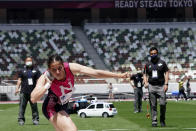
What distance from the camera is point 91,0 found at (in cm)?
6116

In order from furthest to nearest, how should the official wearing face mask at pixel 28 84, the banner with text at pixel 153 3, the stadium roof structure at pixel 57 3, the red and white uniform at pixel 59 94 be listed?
the banner with text at pixel 153 3 → the stadium roof structure at pixel 57 3 → the official wearing face mask at pixel 28 84 → the red and white uniform at pixel 59 94

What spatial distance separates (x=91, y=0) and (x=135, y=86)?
121 ft

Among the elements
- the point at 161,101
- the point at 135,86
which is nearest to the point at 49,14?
the point at 135,86

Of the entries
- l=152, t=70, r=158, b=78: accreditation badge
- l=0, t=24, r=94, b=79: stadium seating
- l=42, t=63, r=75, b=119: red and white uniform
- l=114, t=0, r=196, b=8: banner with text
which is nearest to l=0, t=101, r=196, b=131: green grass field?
l=152, t=70, r=158, b=78: accreditation badge

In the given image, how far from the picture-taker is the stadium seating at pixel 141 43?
5488 cm

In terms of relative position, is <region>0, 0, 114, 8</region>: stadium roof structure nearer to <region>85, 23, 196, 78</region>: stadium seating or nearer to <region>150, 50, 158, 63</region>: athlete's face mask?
<region>85, 23, 196, 78</region>: stadium seating

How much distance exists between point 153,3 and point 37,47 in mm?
14884

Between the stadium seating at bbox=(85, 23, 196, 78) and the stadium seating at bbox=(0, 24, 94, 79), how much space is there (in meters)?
2.28

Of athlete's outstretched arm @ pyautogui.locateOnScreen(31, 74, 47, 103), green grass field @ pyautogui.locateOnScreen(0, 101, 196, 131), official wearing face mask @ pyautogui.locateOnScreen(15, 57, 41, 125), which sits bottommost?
green grass field @ pyautogui.locateOnScreen(0, 101, 196, 131)

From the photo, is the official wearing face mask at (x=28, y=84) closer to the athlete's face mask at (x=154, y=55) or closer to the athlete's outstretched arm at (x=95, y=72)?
the athlete's face mask at (x=154, y=55)

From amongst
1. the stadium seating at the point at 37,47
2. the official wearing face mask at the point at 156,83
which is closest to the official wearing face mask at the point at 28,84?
the official wearing face mask at the point at 156,83

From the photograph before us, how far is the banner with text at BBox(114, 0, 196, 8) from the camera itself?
6141 centimetres

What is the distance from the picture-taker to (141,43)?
5800 cm

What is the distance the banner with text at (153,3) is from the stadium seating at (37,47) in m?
7.04
